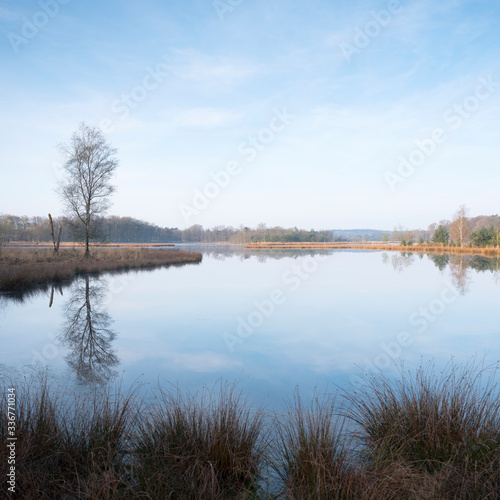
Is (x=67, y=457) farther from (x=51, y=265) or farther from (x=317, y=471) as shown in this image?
(x=51, y=265)

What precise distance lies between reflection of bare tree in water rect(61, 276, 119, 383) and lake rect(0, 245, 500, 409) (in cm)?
2

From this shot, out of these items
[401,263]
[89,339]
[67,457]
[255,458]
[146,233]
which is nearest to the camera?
[67,457]

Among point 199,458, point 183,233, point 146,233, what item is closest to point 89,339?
point 199,458

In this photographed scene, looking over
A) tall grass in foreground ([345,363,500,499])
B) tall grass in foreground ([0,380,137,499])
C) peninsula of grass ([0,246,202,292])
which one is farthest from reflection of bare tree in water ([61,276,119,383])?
tall grass in foreground ([345,363,500,499])

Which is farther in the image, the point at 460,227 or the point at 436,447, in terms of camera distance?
the point at 460,227

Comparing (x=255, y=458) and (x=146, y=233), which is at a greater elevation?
(x=146, y=233)

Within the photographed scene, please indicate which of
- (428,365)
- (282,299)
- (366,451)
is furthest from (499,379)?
(282,299)

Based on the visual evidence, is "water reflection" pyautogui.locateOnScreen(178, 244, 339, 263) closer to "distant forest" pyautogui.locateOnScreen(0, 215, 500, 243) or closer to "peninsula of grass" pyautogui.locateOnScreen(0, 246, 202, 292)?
"peninsula of grass" pyautogui.locateOnScreen(0, 246, 202, 292)

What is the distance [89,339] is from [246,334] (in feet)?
10.2

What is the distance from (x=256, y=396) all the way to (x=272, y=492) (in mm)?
1883

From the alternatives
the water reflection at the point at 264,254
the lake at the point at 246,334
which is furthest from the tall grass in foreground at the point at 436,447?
the water reflection at the point at 264,254

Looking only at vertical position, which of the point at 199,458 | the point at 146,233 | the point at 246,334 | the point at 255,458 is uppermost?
the point at 146,233

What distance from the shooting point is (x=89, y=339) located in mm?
7332

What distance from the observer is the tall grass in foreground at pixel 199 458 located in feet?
8.20
